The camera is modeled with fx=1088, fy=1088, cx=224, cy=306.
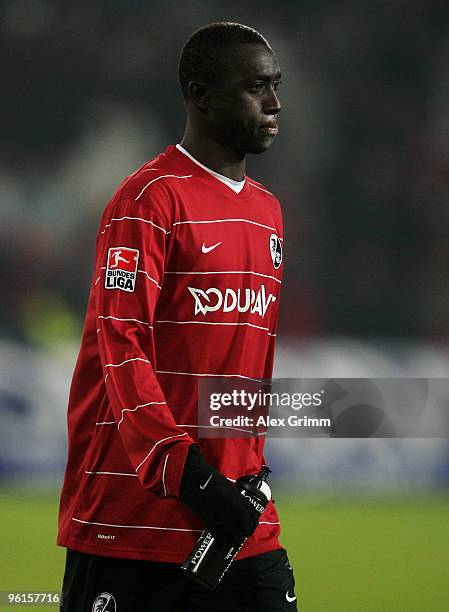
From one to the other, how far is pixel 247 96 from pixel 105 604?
33.2 inches

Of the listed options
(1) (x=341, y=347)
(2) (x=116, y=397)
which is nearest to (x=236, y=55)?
(2) (x=116, y=397)

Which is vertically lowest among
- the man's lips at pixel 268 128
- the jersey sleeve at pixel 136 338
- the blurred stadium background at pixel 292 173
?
the jersey sleeve at pixel 136 338

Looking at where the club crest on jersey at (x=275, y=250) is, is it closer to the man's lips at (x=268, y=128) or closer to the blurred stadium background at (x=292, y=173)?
the man's lips at (x=268, y=128)

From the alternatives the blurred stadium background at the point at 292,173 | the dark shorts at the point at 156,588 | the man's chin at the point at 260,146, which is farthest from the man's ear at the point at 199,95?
the blurred stadium background at the point at 292,173

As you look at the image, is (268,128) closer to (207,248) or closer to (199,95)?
(199,95)

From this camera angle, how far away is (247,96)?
1.78 metres

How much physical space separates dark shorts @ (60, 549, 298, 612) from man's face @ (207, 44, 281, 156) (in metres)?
0.70

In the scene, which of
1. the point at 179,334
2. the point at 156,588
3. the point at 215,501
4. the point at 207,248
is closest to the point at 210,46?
the point at 207,248

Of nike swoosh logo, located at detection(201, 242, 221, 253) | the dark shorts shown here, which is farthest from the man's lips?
the dark shorts

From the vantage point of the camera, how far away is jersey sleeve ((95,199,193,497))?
4.92 feet

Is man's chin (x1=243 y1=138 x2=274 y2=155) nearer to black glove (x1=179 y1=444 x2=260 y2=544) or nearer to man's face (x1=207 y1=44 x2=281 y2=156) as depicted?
man's face (x1=207 y1=44 x2=281 y2=156)

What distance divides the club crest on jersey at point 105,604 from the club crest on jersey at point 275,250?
61 cm

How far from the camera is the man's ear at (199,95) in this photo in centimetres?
182

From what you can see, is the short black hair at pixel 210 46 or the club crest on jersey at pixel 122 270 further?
the short black hair at pixel 210 46
